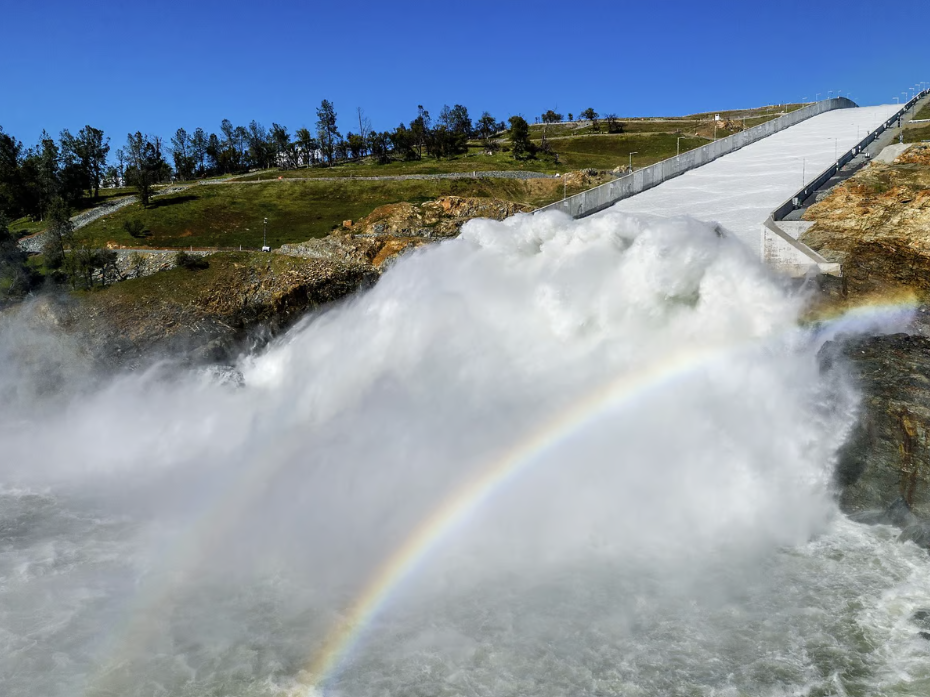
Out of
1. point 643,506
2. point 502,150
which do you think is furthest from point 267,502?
point 502,150

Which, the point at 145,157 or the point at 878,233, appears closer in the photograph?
the point at 878,233

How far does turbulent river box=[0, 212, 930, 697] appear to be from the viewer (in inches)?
498

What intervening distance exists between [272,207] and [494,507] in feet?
179

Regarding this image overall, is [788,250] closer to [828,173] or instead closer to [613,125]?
[828,173]

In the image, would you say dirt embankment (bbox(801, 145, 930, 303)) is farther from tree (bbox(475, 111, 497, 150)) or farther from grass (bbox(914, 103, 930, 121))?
tree (bbox(475, 111, 497, 150))

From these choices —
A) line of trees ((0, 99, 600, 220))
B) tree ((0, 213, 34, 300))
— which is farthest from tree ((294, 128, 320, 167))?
tree ((0, 213, 34, 300))

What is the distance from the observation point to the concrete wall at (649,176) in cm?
3550

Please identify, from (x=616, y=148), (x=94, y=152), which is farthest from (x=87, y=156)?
(x=616, y=148)

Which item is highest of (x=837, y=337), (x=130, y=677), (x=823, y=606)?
(x=837, y=337)

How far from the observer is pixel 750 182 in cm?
3806

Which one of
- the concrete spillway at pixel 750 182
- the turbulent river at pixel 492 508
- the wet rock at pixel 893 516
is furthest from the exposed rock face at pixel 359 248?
the wet rock at pixel 893 516

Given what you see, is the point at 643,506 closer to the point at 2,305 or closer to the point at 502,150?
the point at 2,305

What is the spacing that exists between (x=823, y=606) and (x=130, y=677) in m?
13.5

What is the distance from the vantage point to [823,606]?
45.0 feet
